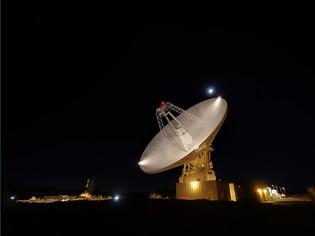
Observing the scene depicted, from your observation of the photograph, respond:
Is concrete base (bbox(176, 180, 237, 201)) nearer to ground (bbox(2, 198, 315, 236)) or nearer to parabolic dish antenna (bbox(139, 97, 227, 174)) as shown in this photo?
parabolic dish antenna (bbox(139, 97, 227, 174))

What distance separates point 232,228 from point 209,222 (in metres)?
1.06

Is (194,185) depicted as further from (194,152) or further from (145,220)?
(145,220)

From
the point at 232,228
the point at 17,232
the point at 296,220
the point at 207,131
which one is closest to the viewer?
the point at 17,232

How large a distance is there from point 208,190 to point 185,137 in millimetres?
6101

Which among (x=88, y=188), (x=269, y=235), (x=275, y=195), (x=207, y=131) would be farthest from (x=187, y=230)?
(x=88, y=188)

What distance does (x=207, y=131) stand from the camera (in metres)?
20.9

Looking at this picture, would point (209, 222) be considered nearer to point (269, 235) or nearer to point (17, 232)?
point (269, 235)

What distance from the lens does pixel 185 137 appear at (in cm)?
2317

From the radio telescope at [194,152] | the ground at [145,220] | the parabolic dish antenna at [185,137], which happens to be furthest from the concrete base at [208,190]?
the ground at [145,220]

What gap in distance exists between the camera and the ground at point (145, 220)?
810 cm

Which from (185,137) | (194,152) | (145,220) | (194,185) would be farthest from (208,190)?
(145,220)

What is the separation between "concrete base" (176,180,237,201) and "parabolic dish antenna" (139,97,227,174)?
11.8ft

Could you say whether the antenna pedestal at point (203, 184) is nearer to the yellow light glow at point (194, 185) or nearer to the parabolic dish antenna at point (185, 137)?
the yellow light glow at point (194, 185)

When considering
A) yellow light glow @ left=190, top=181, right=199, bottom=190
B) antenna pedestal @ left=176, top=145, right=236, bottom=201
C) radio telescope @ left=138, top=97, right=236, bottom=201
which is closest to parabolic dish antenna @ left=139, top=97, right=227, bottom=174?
radio telescope @ left=138, top=97, right=236, bottom=201
